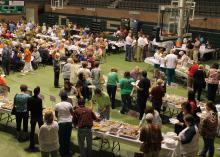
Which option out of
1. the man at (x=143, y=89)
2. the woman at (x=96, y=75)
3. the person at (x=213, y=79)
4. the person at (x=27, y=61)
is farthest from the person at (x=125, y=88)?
the person at (x=27, y=61)

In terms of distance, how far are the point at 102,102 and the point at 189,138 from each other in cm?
288

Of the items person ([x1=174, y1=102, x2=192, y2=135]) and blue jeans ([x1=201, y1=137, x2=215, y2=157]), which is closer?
person ([x1=174, y1=102, x2=192, y2=135])

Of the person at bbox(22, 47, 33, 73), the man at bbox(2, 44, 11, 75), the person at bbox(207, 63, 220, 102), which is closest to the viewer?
the person at bbox(207, 63, 220, 102)

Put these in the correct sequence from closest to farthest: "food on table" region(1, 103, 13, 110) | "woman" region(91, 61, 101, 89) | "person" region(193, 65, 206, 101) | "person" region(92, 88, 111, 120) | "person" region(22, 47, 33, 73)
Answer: "person" region(92, 88, 111, 120) < "food on table" region(1, 103, 13, 110) < "woman" region(91, 61, 101, 89) < "person" region(193, 65, 206, 101) < "person" region(22, 47, 33, 73)

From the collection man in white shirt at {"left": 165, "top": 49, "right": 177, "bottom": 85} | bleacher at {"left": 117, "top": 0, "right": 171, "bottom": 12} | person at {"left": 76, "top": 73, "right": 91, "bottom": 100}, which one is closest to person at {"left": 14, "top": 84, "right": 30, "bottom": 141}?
person at {"left": 76, "top": 73, "right": 91, "bottom": 100}

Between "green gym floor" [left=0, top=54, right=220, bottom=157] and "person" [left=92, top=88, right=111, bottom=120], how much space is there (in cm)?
76

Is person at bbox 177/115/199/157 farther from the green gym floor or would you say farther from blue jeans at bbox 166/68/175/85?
blue jeans at bbox 166/68/175/85

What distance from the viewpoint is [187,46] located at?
18.8 meters

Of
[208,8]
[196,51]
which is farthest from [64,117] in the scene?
[208,8]

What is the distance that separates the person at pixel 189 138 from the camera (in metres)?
6.83

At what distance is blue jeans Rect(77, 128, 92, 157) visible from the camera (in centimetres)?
781

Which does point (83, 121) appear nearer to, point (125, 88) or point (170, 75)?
point (125, 88)

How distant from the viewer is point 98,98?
29.9 ft

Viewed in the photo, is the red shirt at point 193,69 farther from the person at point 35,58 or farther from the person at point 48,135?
the person at point 35,58
